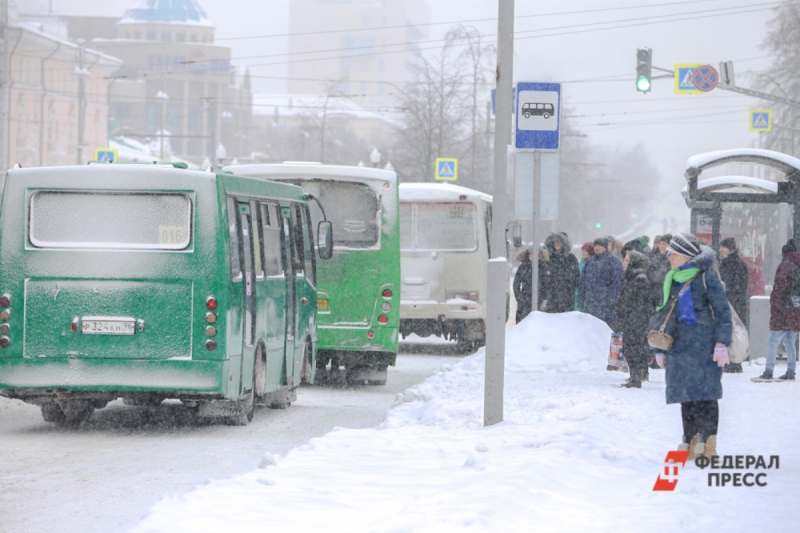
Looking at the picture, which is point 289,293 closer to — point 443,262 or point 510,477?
point 510,477

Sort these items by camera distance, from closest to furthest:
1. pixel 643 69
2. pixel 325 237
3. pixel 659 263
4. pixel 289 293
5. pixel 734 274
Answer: pixel 289 293 < pixel 325 237 < pixel 659 263 < pixel 734 274 < pixel 643 69

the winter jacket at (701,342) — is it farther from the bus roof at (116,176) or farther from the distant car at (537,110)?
the bus roof at (116,176)

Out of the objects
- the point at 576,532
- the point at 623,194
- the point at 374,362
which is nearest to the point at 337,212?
the point at 374,362

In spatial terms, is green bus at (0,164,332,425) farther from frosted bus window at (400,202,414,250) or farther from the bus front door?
frosted bus window at (400,202,414,250)

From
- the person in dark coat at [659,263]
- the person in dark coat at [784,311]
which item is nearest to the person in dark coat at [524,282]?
the person in dark coat at [659,263]

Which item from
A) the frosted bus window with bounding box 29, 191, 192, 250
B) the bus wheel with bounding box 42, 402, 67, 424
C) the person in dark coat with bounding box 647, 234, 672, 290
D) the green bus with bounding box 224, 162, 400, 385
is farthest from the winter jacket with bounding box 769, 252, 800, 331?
the bus wheel with bounding box 42, 402, 67, 424

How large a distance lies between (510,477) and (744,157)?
41.3 ft

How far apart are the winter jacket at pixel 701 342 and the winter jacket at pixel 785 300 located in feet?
24.5

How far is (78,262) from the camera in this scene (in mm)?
11273

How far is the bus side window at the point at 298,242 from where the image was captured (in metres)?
14.3

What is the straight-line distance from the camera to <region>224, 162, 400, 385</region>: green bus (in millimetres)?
16547

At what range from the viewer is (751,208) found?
2031 cm

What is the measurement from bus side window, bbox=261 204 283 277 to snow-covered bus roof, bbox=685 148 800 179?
7.91m

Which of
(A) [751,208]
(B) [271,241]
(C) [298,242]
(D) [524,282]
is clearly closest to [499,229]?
(B) [271,241]
